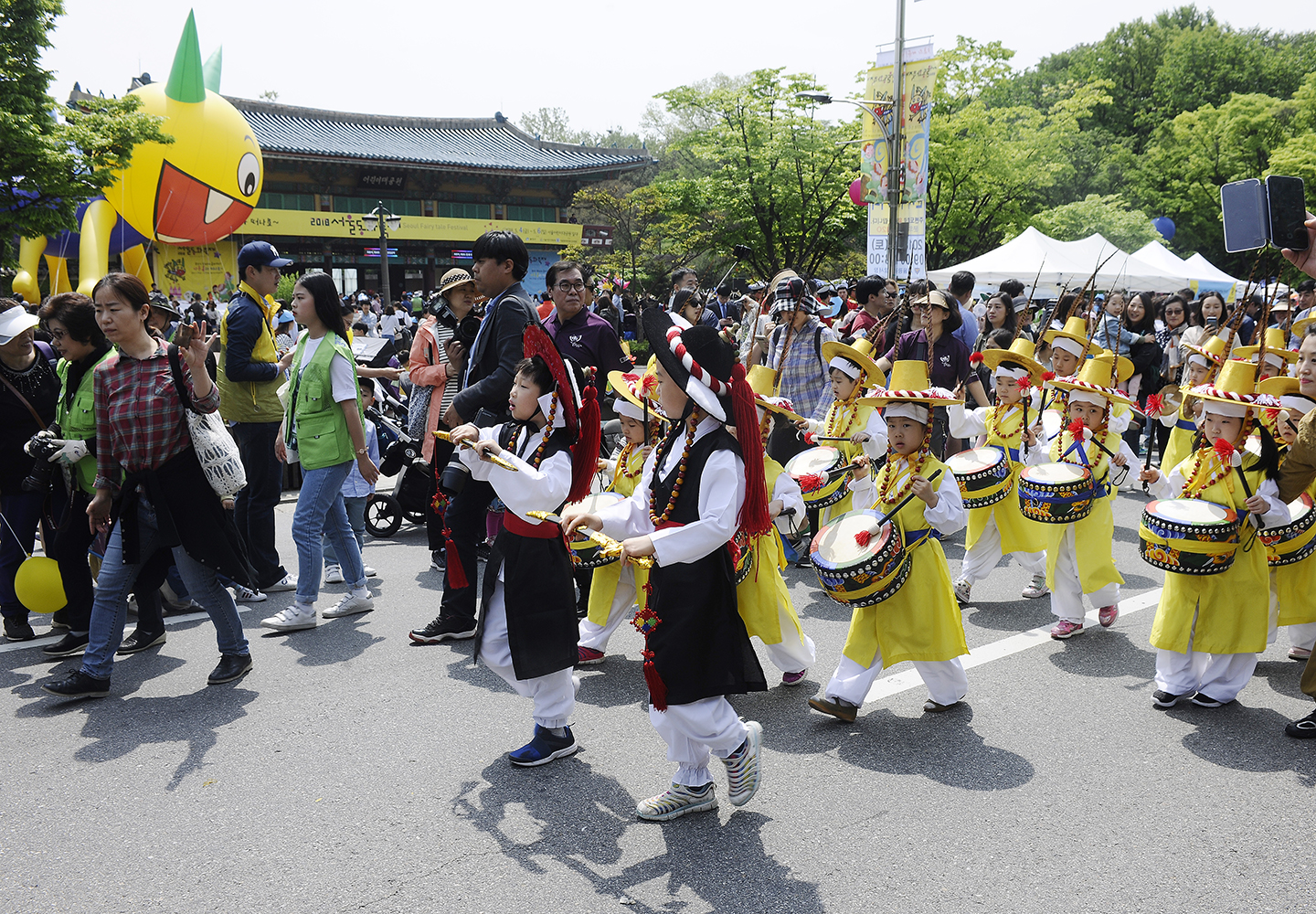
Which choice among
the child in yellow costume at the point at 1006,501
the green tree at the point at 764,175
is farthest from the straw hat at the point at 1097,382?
the green tree at the point at 764,175

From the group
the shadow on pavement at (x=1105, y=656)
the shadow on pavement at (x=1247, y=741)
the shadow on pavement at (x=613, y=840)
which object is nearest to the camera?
the shadow on pavement at (x=613, y=840)

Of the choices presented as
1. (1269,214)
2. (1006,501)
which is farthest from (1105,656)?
(1269,214)

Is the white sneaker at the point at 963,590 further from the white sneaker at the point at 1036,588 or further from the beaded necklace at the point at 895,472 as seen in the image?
the beaded necklace at the point at 895,472

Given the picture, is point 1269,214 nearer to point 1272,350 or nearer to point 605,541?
point 1272,350

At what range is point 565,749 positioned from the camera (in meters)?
3.92

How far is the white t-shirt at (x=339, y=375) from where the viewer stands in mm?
5391

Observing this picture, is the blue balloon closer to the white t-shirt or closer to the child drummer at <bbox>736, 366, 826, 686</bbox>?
the child drummer at <bbox>736, 366, 826, 686</bbox>

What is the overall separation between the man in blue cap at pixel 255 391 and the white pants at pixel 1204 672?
200 inches

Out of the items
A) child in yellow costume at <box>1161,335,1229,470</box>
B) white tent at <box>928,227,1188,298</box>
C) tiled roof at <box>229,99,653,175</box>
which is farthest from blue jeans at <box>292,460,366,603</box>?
tiled roof at <box>229,99,653,175</box>

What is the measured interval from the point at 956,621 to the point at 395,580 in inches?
160

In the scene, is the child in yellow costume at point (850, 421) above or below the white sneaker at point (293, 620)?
above

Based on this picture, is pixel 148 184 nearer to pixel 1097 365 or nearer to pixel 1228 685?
pixel 1097 365

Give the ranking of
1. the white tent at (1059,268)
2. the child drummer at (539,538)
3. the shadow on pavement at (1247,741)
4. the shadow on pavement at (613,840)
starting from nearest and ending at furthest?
the shadow on pavement at (613,840)
the child drummer at (539,538)
the shadow on pavement at (1247,741)
the white tent at (1059,268)

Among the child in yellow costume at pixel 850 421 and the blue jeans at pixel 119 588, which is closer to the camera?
the blue jeans at pixel 119 588
